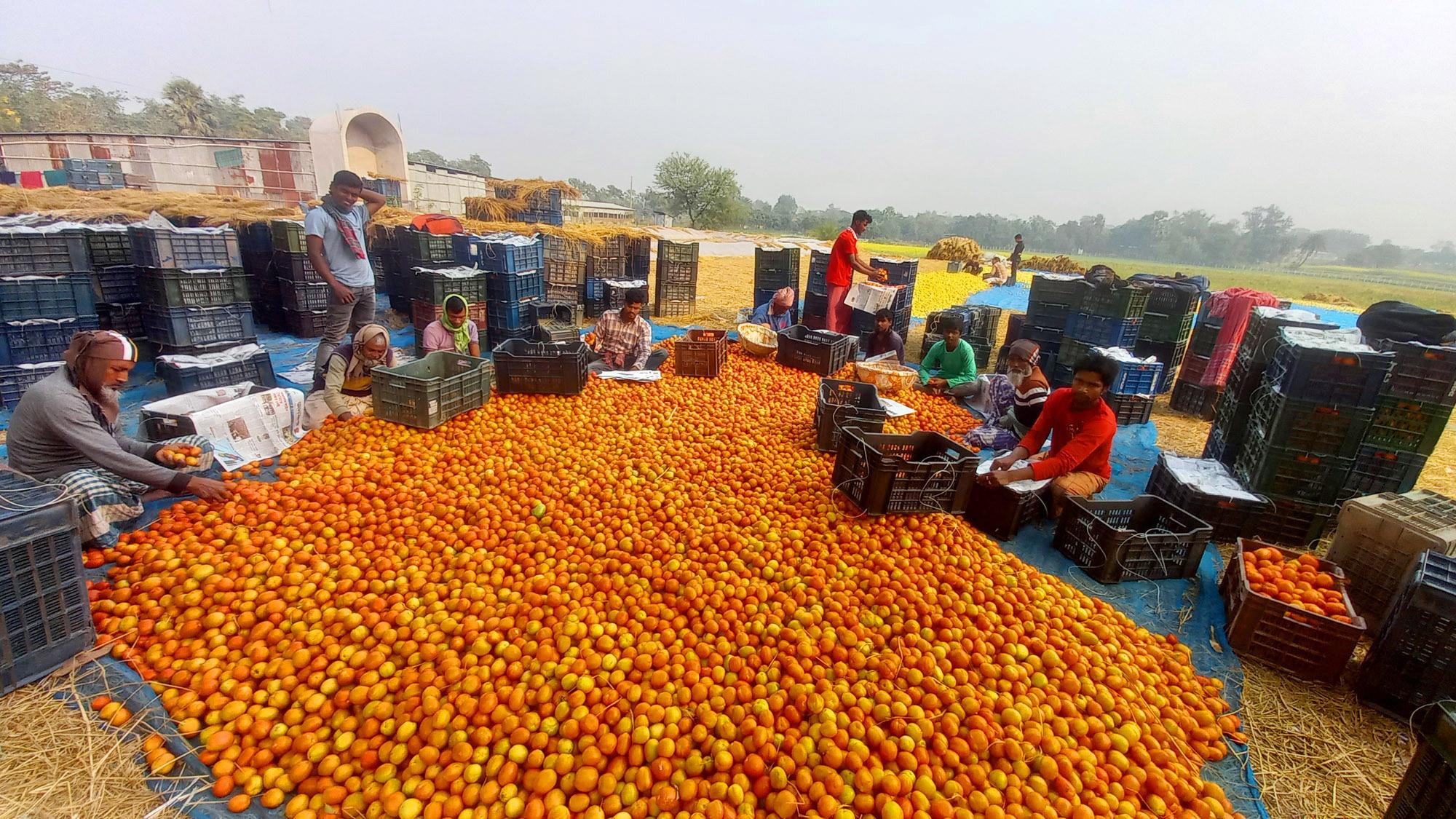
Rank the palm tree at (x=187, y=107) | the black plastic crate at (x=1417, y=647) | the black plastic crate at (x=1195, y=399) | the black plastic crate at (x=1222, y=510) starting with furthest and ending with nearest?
the palm tree at (x=187, y=107)
the black plastic crate at (x=1195, y=399)
the black plastic crate at (x=1222, y=510)
the black plastic crate at (x=1417, y=647)

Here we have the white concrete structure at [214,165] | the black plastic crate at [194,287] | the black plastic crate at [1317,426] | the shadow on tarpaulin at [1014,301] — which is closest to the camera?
the black plastic crate at [1317,426]

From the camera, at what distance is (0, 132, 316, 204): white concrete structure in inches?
1110

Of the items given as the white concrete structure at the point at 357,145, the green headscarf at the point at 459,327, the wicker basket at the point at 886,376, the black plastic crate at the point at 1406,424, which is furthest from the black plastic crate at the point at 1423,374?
the white concrete structure at the point at 357,145

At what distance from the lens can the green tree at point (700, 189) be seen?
59188mm

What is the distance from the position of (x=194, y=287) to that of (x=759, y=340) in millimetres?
6981

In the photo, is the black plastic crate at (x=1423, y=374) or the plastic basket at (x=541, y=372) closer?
the black plastic crate at (x=1423, y=374)

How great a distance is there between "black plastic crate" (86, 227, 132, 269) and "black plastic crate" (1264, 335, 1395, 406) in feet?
39.3

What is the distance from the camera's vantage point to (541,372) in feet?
21.5

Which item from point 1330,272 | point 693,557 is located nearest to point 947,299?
point 693,557

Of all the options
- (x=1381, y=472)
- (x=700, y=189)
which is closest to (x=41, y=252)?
(x=1381, y=472)

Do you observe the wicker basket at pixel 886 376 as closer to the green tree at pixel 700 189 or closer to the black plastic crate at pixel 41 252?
the black plastic crate at pixel 41 252

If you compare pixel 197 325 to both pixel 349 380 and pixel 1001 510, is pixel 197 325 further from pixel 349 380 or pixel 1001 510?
pixel 1001 510

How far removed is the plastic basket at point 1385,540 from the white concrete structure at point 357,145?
108ft

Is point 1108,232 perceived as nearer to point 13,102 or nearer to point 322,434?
point 322,434
